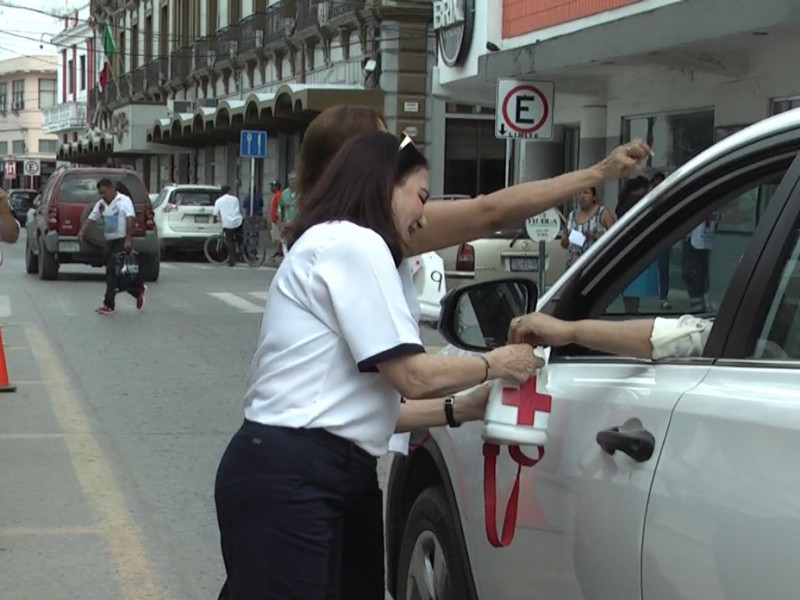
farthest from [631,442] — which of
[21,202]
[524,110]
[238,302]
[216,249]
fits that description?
[21,202]

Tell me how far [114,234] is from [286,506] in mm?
13664

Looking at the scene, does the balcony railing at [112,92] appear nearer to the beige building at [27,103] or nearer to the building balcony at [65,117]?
the building balcony at [65,117]

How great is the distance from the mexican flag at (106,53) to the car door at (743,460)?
55840mm

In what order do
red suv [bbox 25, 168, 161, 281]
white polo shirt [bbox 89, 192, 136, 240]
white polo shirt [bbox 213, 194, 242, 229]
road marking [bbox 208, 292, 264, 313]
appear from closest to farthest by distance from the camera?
white polo shirt [bbox 89, 192, 136, 240] < road marking [bbox 208, 292, 264, 313] < red suv [bbox 25, 168, 161, 281] < white polo shirt [bbox 213, 194, 242, 229]

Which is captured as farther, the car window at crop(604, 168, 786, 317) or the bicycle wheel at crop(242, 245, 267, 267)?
the bicycle wheel at crop(242, 245, 267, 267)

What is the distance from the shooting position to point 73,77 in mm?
75125

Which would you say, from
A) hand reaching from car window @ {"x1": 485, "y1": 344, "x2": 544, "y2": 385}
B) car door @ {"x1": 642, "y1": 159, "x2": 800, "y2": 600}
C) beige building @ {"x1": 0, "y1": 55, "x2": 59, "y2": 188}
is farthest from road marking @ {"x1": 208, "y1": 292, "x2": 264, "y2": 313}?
beige building @ {"x1": 0, "y1": 55, "x2": 59, "y2": 188}

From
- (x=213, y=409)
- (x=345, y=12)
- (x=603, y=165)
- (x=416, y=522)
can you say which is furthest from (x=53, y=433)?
(x=345, y=12)

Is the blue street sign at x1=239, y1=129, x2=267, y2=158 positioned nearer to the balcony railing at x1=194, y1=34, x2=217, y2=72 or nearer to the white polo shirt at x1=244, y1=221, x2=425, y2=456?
the balcony railing at x1=194, y1=34, x2=217, y2=72

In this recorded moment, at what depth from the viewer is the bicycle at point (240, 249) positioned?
2686 centimetres

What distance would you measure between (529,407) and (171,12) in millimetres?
49973

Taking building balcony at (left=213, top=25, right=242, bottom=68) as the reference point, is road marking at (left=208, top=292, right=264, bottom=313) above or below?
below

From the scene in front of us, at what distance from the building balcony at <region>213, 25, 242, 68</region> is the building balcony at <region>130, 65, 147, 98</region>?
13.3 metres

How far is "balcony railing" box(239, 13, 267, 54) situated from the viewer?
37.6 meters
